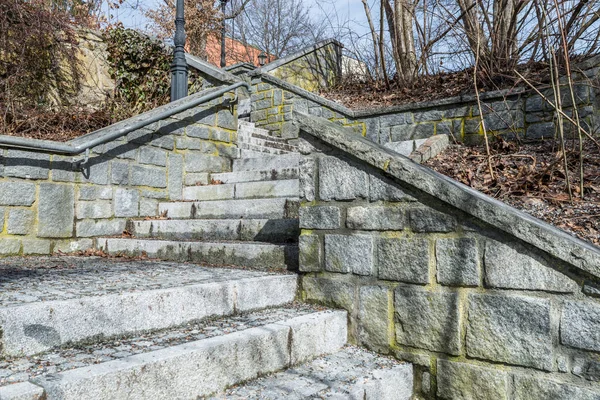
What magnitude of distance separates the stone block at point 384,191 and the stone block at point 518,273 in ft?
1.74

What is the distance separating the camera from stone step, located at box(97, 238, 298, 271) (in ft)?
10.7

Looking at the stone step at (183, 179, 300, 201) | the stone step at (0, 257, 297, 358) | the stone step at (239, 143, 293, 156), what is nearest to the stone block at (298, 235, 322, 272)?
the stone step at (0, 257, 297, 358)

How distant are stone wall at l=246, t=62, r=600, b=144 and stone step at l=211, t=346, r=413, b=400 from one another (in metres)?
3.22

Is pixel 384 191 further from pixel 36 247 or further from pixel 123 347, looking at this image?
pixel 36 247

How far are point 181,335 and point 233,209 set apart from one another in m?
2.43

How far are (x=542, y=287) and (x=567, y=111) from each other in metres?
4.11

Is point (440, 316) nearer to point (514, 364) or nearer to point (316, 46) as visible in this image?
point (514, 364)

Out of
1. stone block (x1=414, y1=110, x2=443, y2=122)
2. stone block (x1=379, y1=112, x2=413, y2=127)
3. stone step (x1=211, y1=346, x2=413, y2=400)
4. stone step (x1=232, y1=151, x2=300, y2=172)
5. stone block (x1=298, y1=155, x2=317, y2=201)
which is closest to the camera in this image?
stone step (x1=211, y1=346, x2=413, y2=400)

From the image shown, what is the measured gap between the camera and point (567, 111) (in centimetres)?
531

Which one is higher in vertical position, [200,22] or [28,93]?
[200,22]

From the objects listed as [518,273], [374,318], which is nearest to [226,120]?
[374,318]

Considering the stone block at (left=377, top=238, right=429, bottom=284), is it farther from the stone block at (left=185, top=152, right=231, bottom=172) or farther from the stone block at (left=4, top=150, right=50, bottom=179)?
the stone block at (left=185, top=152, right=231, bottom=172)

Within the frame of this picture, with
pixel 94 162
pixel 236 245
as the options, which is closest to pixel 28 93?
pixel 94 162

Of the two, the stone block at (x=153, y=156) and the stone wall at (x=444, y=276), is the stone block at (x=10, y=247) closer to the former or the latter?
the stone block at (x=153, y=156)
